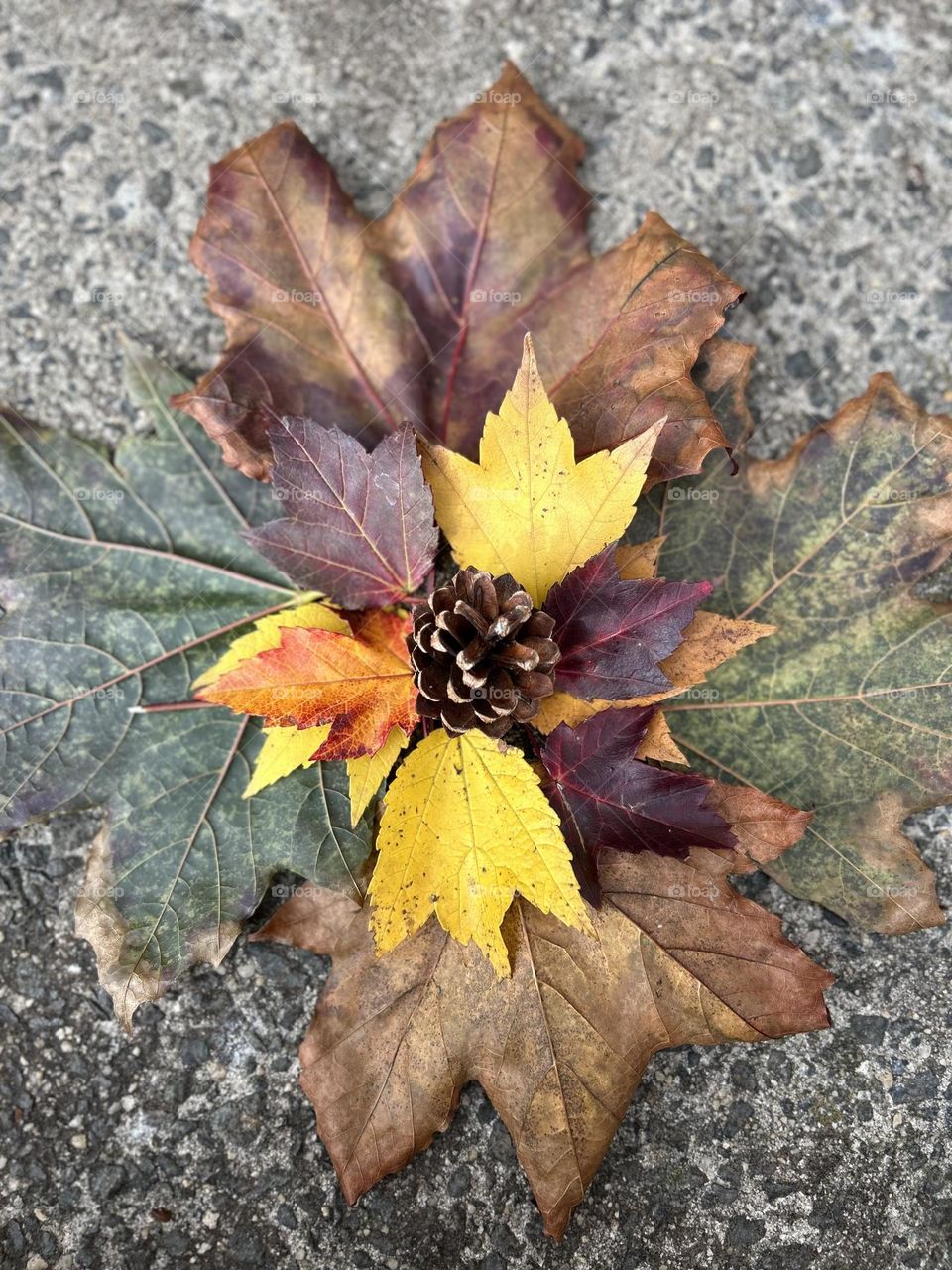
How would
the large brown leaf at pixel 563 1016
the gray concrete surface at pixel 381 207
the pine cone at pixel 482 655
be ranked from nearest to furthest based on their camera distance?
1. the pine cone at pixel 482 655
2. the large brown leaf at pixel 563 1016
3. the gray concrete surface at pixel 381 207

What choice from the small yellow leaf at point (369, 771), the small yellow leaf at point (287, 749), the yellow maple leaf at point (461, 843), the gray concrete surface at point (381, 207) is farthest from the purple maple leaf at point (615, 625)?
the gray concrete surface at point (381, 207)

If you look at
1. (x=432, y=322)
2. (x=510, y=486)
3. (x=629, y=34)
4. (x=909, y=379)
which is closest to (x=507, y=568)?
(x=510, y=486)

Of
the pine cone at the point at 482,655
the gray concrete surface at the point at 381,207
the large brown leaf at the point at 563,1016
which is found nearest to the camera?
the pine cone at the point at 482,655

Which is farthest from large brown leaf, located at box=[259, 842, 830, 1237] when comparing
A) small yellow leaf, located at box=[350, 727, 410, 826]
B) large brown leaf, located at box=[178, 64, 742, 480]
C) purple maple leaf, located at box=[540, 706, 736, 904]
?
large brown leaf, located at box=[178, 64, 742, 480]

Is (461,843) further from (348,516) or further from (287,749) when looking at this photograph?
(348,516)

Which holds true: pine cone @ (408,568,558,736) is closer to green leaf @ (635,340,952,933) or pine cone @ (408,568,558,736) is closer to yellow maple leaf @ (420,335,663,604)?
yellow maple leaf @ (420,335,663,604)

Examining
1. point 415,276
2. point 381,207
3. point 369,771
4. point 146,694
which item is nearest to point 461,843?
point 369,771

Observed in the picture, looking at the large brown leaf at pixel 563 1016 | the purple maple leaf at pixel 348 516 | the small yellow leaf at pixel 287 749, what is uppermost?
the purple maple leaf at pixel 348 516

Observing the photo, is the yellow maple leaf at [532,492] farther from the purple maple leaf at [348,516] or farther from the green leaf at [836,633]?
the green leaf at [836,633]
